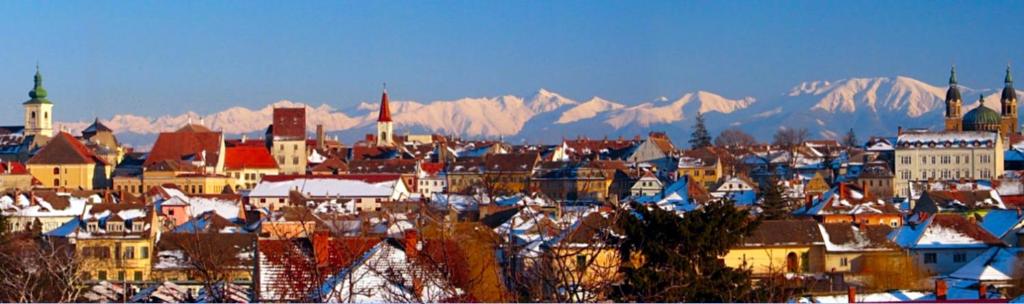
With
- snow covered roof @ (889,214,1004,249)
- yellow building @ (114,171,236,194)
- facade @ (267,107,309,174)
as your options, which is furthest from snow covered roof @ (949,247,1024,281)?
facade @ (267,107,309,174)

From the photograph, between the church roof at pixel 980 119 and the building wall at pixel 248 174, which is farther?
the church roof at pixel 980 119

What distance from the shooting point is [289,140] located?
84.7m

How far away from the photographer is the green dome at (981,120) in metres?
98.4

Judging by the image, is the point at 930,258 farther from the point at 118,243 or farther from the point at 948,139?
the point at 948,139

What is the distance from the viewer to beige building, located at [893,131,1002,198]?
251ft

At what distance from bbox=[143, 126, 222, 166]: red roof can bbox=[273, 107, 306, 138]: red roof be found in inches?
149

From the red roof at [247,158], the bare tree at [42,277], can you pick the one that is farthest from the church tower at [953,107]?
the bare tree at [42,277]

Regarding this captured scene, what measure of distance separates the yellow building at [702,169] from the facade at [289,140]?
20.4m

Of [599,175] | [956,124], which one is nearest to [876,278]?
[599,175]

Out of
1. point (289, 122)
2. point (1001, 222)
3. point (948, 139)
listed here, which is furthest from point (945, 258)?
point (289, 122)

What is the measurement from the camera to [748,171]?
8362 cm

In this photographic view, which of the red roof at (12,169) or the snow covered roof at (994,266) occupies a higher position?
the red roof at (12,169)

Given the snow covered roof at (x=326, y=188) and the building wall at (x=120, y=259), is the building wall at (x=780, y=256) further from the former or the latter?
the snow covered roof at (x=326, y=188)

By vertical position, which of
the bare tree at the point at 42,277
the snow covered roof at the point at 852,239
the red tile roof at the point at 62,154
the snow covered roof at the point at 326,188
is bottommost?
the snow covered roof at the point at 852,239
